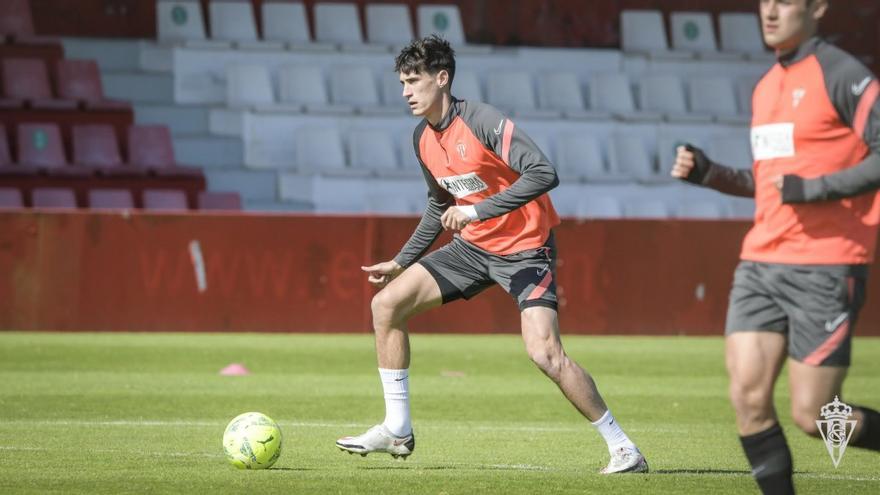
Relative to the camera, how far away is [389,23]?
85.4 ft

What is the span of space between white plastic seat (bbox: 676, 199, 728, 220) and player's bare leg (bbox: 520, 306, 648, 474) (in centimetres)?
1675

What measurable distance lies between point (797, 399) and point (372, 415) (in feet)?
18.2

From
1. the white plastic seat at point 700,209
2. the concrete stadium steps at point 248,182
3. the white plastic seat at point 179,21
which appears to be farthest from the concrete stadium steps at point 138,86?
the white plastic seat at point 700,209

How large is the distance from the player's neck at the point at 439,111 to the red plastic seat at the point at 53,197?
13031 millimetres

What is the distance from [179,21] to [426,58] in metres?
17.8

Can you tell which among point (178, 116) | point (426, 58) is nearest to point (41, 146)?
point (178, 116)

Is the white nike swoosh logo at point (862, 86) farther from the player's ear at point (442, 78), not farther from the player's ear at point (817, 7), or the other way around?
the player's ear at point (442, 78)

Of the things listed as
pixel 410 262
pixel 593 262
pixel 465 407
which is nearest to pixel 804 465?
pixel 410 262

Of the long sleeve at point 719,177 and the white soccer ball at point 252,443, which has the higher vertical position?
the long sleeve at point 719,177

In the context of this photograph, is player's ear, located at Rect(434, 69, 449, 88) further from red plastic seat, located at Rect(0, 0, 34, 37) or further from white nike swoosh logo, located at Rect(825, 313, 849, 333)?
red plastic seat, located at Rect(0, 0, 34, 37)

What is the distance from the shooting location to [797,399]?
18.7ft

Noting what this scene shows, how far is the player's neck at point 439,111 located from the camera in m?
8.12

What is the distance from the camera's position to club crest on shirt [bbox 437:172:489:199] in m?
8.09

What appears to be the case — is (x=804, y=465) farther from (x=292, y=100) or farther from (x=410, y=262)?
(x=292, y=100)
